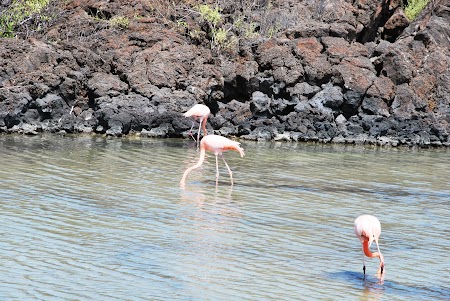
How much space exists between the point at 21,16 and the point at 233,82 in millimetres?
6123

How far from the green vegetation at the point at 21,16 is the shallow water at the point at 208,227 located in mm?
6516

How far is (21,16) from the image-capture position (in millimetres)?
22438

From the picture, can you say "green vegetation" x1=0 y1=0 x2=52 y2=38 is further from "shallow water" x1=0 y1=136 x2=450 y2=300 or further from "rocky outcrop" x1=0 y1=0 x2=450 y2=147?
"shallow water" x1=0 y1=136 x2=450 y2=300

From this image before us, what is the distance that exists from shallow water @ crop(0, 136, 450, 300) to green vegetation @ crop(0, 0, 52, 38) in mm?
6516

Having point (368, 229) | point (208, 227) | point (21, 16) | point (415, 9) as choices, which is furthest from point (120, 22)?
point (368, 229)

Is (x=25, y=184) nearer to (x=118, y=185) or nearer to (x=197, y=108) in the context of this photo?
(x=118, y=185)

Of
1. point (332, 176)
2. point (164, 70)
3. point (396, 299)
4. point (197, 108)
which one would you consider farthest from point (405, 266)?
point (164, 70)

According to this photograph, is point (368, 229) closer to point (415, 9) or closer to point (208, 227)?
point (208, 227)

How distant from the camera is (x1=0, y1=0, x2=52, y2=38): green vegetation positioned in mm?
22328

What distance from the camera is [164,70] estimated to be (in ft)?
68.6

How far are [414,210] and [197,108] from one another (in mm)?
7017

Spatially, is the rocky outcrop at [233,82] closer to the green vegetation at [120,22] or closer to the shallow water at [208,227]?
the green vegetation at [120,22]

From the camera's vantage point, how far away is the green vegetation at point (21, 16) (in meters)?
22.3

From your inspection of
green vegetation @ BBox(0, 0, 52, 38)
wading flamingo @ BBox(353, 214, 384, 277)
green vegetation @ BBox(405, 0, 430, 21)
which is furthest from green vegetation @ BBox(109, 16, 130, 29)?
wading flamingo @ BBox(353, 214, 384, 277)
